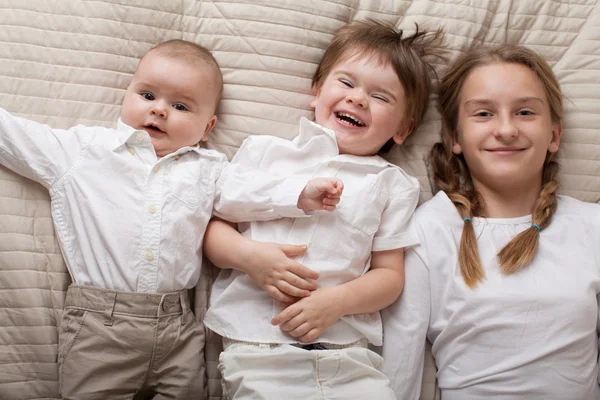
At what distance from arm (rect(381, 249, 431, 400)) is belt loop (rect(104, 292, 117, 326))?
0.61 metres

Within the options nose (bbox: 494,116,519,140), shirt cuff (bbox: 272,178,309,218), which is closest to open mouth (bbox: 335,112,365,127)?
shirt cuff (bbox: 272,178,309,218)

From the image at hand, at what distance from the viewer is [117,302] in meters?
1.19

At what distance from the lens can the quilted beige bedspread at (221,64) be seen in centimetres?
127

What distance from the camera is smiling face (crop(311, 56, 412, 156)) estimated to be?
1.39 meters

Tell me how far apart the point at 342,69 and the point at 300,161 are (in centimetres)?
24

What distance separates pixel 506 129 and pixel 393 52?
0.32 meters

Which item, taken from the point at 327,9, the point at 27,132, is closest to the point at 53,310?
the point at 27,132

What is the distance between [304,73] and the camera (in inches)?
59.2

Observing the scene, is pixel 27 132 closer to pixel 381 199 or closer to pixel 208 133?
pixel 208 133

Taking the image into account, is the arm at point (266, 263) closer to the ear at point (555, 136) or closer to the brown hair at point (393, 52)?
the brown hair at point (393, 52)

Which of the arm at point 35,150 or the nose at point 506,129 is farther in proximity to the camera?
the nose at point 506,129

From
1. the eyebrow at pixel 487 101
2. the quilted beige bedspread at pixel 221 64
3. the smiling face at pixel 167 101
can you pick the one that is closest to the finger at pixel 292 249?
the quilted beige bedspread at pixel 221 64

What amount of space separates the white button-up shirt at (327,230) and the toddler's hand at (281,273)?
37 mm

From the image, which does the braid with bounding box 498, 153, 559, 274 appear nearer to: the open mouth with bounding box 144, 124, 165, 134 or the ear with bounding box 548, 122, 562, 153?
the ear with bounding box 548, 122, 562, 153
